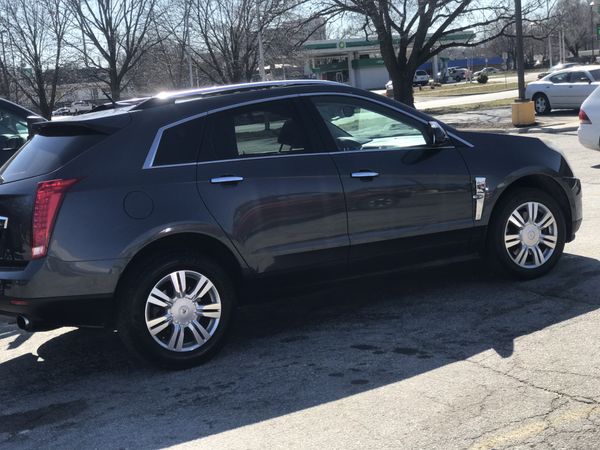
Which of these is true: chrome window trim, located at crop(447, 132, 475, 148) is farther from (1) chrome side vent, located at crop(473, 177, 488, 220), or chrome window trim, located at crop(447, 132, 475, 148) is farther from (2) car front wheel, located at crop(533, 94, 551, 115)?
(2) car front wheel, located at crop(533, 94, 551, 115)

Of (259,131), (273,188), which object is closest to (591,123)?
(259,131)

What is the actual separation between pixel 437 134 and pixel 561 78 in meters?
20.0

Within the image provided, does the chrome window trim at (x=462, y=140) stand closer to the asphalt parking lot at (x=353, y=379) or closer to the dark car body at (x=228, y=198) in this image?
the dark car body at (x=228, y=198)

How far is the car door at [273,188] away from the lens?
4.66m

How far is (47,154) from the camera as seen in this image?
14.9 feet

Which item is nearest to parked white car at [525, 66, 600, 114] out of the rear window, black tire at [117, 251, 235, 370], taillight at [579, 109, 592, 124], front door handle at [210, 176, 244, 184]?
taillight at [579, 109, 592, 124]

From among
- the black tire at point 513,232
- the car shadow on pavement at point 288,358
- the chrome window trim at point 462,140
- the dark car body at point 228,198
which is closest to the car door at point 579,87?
the car shadow on pavement at point 288,358

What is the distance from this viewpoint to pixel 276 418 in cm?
383

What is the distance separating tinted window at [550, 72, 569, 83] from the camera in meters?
23.2

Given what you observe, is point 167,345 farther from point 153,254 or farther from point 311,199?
point 311,199

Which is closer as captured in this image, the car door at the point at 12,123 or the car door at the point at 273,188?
the car door at the point at 273,188

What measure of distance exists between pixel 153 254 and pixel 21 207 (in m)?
0.85

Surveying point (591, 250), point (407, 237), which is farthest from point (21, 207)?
point (591, 250)

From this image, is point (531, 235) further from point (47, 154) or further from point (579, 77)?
point (579, 77)
